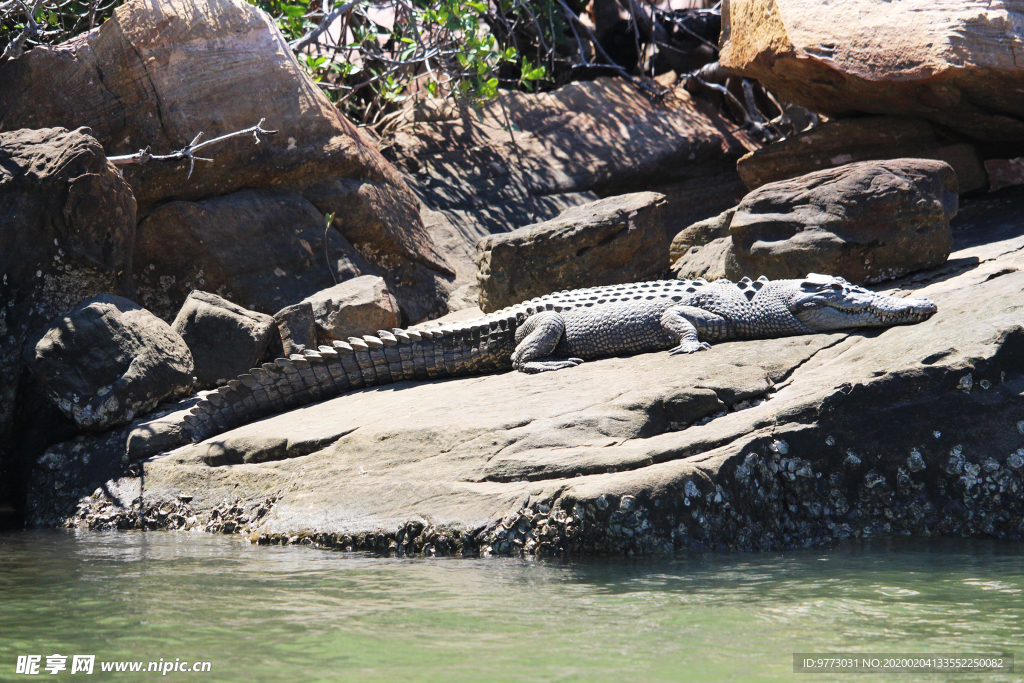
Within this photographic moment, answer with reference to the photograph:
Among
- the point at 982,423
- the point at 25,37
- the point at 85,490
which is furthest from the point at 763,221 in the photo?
the point at 25,37

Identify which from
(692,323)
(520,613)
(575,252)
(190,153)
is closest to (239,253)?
(190,153)

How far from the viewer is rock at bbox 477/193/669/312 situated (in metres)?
7.23

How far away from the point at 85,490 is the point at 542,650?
3.87 metres

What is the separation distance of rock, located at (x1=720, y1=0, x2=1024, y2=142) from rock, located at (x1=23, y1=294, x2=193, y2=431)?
19.2 ft

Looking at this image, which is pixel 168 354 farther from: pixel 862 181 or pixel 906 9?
pixel 906 9

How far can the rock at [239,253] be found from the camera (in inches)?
309

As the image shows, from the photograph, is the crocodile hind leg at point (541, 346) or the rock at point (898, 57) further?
the rock at point (898, 57)

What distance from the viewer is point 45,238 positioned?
6207 millimetres

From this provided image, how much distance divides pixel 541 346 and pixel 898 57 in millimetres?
4284

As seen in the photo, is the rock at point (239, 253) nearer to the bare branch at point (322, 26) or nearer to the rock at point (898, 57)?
the bare branch at point (322, 26)

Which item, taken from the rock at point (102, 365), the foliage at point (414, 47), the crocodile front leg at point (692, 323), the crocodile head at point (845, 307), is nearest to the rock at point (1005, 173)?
the crocodile head at point (845, 307)

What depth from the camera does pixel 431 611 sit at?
326 cm

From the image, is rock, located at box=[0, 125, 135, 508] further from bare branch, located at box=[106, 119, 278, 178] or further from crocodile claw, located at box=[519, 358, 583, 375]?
crocodile claw, located at box=[519, 358, 583, 375]

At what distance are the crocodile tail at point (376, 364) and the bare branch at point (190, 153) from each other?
224cm
